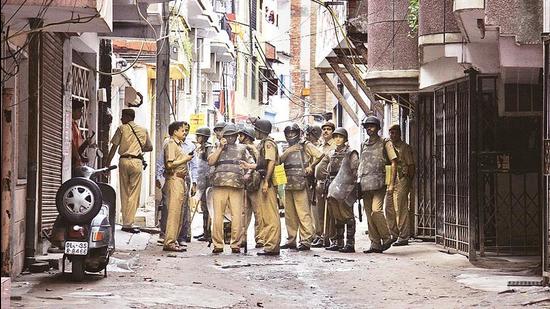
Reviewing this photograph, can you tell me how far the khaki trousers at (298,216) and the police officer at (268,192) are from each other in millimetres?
701

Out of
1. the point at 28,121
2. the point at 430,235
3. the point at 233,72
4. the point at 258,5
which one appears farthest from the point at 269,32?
the point at 28,121

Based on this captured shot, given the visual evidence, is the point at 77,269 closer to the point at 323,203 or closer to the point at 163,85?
the point at 323,203

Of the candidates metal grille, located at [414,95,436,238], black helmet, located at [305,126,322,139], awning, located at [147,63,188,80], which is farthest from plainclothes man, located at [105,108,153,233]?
awning, located at [147,63,188,80]

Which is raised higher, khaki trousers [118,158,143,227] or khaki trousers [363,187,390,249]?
khaki trousers [118,158,143,227]

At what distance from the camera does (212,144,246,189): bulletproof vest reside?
17844 millimetres

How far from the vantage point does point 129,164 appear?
20.0m

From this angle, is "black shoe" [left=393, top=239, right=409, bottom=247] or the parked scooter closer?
the parked scooter

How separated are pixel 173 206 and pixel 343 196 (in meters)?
2.75

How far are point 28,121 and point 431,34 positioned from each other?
6.20 m

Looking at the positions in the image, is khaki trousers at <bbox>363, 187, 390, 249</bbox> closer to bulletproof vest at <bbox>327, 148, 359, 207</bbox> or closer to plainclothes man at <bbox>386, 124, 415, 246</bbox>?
bulletproof vest at <bbox>327, 148, 359, 207</bbox>

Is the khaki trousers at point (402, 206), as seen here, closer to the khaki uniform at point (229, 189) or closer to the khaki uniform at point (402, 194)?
the khaki uniform at point (402, 194)

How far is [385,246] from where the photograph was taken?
740 inches

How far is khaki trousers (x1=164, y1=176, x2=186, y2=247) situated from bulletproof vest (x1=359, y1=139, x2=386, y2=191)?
2896 millimetres

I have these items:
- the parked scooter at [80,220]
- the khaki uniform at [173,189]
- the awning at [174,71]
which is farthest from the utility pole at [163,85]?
the awning at [174,71]
